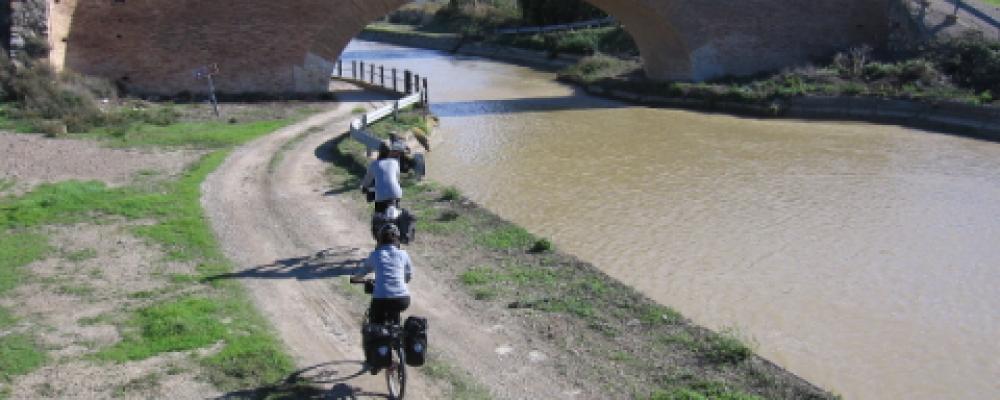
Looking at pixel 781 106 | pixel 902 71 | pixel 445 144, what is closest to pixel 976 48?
pixel 902 71

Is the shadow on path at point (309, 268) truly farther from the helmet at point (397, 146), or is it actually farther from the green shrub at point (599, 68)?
the green shrub at point (599, 68)

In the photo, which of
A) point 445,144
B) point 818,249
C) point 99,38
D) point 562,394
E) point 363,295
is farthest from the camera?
point 99,38

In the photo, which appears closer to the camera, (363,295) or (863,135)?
(363,295)

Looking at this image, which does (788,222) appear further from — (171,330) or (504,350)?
(171,330)

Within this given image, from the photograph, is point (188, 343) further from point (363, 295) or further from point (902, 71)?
point (902, 71)

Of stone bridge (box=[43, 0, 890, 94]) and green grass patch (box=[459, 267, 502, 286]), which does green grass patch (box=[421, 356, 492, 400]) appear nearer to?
green grass patch (box=[459, 267, 502, 286])

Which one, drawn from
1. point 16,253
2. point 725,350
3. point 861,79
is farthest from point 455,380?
point 861,79

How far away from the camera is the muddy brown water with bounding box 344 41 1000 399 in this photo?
7992mm

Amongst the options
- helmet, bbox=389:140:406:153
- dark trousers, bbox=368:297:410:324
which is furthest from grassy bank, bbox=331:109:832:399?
dark trousers, bbox=368:297:410:324

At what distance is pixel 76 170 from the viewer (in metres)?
13.6

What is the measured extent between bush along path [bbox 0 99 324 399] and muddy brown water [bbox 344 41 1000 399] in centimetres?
435

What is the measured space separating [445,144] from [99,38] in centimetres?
1008

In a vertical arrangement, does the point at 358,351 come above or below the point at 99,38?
below

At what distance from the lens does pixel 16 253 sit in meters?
9.25
